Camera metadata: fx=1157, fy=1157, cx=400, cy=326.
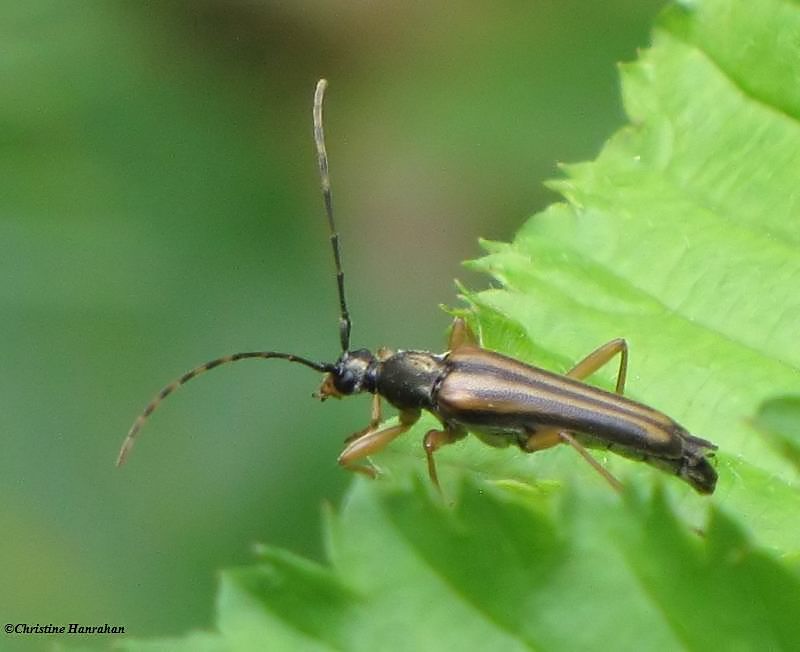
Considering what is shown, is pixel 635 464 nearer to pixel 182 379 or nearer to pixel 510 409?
pixel 510 409

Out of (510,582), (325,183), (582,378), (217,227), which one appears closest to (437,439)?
(582,378)

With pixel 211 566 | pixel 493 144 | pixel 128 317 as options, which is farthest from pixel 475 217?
pixel 211 566

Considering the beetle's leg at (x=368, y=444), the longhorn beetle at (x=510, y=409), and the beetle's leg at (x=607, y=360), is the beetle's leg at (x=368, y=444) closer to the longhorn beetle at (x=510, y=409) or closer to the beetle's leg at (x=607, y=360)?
the longhorn beetle at (x=510, y=409)

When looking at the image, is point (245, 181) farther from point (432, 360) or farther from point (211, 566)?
point (432, 360)

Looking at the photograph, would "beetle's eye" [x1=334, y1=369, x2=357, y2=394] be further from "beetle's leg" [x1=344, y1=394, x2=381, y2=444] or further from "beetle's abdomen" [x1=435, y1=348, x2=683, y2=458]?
"beetle's abdomen" [x1=435, y1=348, x2=683, y2=458]

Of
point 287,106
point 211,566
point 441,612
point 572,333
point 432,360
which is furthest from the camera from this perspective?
point 287,106

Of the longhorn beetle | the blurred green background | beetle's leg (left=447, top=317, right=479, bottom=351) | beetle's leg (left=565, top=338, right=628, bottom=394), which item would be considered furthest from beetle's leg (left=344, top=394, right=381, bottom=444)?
the blurred green background
